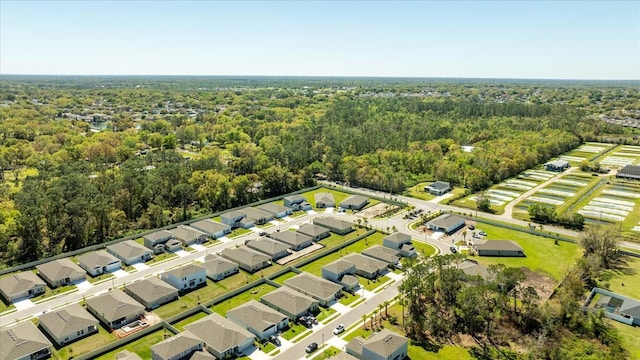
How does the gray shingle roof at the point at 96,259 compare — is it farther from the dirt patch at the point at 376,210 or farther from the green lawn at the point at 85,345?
the dirt patch at the point at 376,210

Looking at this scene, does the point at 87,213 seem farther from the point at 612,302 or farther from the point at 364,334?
the point at 612,302

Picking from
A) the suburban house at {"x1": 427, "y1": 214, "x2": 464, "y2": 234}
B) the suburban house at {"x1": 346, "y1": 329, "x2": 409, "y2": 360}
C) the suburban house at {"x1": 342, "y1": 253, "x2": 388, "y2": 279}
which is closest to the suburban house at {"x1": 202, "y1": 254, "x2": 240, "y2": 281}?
the suburban house at {"x1": 342, "y1": 253, "x2": 388, "y2": 279}

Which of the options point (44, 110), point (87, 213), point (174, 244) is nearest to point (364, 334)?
point (174, 244)

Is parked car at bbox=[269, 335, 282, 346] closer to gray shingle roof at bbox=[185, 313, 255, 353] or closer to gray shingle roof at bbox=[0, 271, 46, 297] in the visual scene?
gray shingle roof at bbox=[185, 313, 255, 353]

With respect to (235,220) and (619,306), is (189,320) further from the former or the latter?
(619,306)

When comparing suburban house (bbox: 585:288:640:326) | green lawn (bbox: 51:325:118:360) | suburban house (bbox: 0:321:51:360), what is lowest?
green lawn (bbox: 51:325:118:360)
